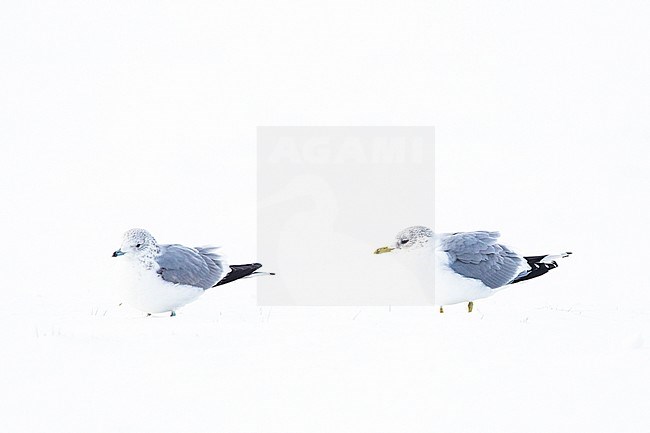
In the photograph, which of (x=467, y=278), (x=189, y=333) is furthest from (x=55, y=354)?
Answer: (x=467, y=278)

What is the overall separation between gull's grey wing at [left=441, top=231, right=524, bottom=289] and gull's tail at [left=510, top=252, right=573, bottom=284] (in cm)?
14

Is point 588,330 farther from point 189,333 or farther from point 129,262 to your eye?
point 129,262

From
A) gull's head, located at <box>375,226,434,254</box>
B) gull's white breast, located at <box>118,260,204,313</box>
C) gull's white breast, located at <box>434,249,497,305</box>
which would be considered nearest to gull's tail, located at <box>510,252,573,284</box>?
gull's white breast, located at <box>434,249,497,305</box>

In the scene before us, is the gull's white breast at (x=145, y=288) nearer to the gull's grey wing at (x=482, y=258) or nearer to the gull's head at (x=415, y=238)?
the gull's head at (x=415, y=238)

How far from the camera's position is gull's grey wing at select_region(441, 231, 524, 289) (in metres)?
9.38

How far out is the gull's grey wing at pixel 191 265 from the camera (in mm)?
9125

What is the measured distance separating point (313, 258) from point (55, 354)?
14.7ft

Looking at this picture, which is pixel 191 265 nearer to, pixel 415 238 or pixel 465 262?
pixel 415 238

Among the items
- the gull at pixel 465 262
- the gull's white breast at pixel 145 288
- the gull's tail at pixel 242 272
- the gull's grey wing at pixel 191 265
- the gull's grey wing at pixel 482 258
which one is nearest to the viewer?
the gull's white breast at pixel 145 288

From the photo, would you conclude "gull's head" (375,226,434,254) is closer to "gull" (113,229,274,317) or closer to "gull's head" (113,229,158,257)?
"gull" (113,229,274,317)

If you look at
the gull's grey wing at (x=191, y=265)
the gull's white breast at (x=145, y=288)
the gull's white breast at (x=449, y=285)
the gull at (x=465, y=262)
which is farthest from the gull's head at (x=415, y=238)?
the gull's white breast at (x=145, y=288)

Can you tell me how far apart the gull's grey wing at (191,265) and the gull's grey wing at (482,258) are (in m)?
2.72

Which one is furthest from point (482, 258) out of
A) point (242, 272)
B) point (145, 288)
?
point (145, 288)

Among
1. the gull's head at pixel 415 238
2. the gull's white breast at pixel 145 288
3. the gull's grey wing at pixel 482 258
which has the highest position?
the gull's head at pixel 415 238
